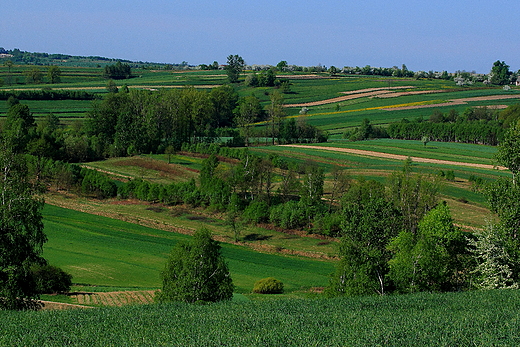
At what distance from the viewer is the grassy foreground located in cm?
2114

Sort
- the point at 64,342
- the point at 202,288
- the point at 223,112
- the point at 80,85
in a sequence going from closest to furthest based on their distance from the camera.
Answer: the point at 64,342 < the point at 202,288 < the point at 223,112 < the point at 80,85

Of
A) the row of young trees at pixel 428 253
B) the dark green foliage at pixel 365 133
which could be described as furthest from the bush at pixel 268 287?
the dark green foliage at pixel 365 133

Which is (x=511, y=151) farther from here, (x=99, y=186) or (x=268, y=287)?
(x=99, y=186)

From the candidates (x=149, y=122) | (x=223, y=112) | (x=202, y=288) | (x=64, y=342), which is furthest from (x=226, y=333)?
(x=223, y=112)

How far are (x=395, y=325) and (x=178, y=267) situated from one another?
47.6 feet

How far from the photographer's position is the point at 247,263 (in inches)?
2100

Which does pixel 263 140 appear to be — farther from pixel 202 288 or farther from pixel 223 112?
pixel 202 288

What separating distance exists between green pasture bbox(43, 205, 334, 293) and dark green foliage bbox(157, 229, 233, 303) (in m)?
11.7

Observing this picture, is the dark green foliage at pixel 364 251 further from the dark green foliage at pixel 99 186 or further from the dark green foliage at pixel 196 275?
the dark green foliage at pixel 99 186

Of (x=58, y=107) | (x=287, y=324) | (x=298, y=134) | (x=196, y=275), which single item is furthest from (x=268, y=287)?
(x=58, y=107)

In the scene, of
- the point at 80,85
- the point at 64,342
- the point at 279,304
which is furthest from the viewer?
the point at 80,85

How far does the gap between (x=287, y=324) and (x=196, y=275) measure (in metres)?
9.87

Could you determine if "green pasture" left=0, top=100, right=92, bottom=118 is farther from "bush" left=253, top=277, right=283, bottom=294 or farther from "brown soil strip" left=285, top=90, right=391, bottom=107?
"bush" left=253, top=277, right=283, bottom=294

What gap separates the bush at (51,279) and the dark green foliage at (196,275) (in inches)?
419
